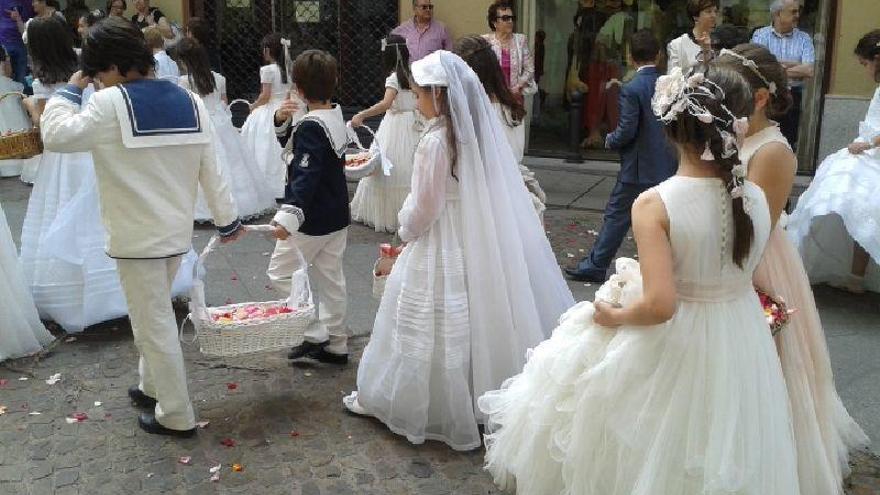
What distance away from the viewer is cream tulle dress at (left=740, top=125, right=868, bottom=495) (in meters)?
3.39

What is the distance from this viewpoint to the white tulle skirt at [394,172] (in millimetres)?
7797

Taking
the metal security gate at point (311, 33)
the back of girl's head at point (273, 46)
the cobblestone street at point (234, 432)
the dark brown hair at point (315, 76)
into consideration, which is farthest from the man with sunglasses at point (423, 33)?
the dark brown hair at point (315, 76)

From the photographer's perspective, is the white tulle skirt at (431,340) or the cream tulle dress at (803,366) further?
the white tulle skirt at (431,340)

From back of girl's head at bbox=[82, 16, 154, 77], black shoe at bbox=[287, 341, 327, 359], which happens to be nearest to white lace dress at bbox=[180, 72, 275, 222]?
black shoe at bbox=[287, 341, 327, 359]

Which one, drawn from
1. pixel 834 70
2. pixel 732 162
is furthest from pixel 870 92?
pixel 732 162

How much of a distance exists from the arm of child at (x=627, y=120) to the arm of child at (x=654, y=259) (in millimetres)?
3547

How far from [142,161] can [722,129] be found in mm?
2462

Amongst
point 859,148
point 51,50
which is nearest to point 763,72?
point 859,148

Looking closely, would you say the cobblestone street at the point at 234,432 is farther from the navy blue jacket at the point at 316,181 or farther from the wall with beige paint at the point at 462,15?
the wall with beige paint at the point at 462,15

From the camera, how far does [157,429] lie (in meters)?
4.29

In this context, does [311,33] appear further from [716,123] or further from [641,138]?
[716,123]

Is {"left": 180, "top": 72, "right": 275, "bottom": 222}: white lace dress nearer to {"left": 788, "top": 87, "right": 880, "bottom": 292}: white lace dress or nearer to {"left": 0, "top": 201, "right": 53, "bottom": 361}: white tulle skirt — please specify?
{"left": 0, "top": 201, "right": 53, "bottom": 361}: white tulle skirt

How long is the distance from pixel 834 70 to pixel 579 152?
299 cm

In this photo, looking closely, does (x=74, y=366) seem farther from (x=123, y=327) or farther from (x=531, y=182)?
(x=531, y=182)
